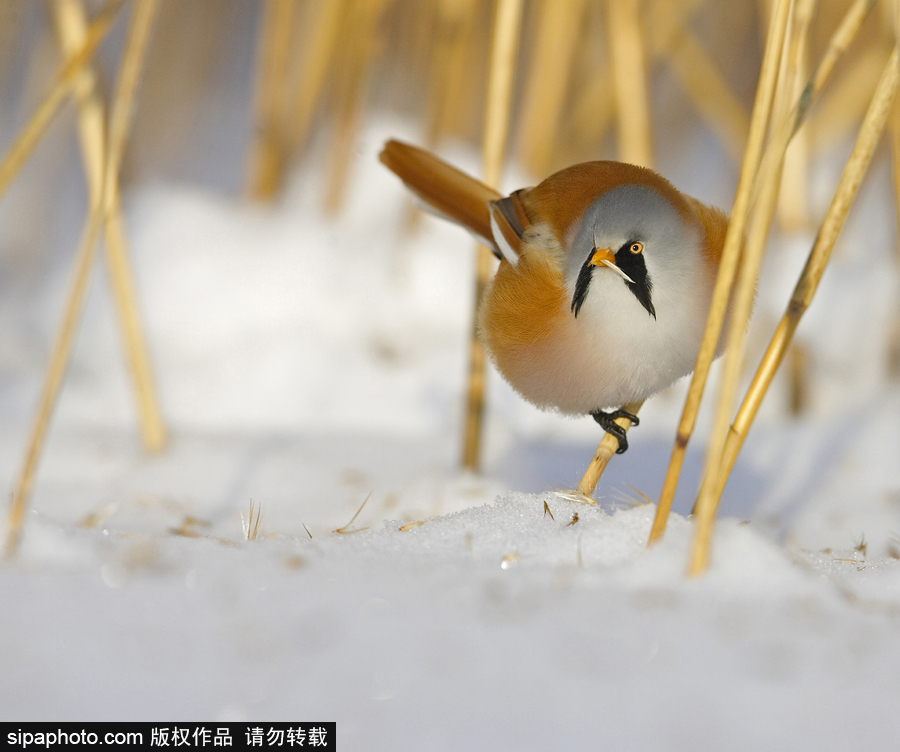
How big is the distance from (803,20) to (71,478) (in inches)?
73.4

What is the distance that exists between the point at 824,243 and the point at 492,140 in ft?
3.10

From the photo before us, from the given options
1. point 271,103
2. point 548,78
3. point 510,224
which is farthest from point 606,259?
point 271,103

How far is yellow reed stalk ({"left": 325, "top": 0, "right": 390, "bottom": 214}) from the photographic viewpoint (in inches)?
105

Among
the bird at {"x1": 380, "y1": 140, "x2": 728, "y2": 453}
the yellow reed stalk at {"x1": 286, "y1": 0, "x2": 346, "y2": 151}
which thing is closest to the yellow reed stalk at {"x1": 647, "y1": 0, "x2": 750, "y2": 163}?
the yellow reed stalk at {"x1": 286, "y1": 0, "x2": 346, "y2": 151}

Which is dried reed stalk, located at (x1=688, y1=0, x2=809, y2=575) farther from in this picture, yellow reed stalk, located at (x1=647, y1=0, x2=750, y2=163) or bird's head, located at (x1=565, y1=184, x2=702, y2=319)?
yellow reed stalk, located at (x1=647, y1=0, x2=750, y2=163)

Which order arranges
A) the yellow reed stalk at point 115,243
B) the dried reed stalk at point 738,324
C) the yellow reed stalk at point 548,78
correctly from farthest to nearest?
the yellow reed stalk at point 548,78 < the yellow reed stalk at point 115,243 < the dried reed stalk at point 738,324

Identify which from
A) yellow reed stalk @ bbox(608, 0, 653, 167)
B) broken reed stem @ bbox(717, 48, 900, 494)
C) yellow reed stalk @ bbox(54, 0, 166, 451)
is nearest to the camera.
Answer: broken reed stem @ bbox(717, 48, 900, 494)

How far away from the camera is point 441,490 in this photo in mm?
1908

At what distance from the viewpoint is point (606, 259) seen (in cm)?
106

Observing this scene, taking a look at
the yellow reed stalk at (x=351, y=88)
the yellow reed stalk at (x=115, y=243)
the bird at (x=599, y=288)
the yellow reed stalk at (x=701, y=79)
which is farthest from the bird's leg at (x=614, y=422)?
the yellow reed stalk at (x=701, y=79)

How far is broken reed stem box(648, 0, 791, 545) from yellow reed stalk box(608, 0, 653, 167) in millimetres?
1238

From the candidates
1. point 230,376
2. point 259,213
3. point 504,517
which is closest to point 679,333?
point 504,517

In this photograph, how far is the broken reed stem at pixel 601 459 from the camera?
4.11ft

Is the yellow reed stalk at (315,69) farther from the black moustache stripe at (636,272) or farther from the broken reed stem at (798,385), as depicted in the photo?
the black moustache stripe at (636,272)
